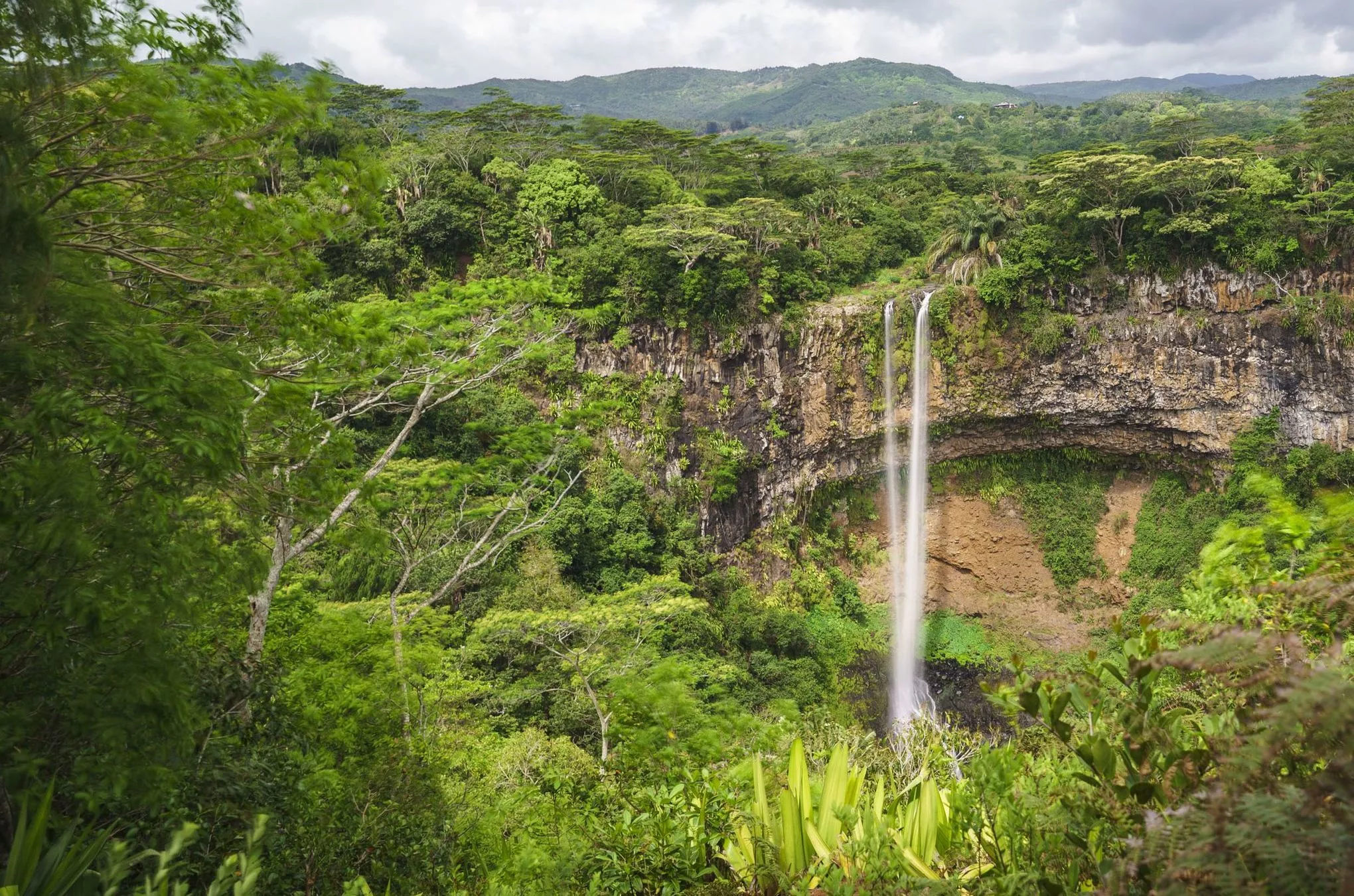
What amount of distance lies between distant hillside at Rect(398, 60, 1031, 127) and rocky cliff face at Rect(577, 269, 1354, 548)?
7038cm

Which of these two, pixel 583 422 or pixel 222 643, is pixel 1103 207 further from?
pixel 222 643

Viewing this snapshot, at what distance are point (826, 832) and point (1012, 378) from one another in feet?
55.3

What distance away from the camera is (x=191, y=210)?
3230mm

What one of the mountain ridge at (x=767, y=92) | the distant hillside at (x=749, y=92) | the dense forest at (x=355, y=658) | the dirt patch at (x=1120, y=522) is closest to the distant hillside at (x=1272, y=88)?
the mountain ridge at (x=767, y=92)

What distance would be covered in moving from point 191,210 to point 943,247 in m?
16.9

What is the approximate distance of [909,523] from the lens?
1827 centimetres

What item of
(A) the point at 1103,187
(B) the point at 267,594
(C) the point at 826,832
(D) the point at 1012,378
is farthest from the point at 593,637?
(A) the point at 1103,187

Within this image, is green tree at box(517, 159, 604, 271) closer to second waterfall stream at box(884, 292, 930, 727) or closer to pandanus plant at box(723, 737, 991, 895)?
second waterfall stream at box(884, 292, 930, 727)

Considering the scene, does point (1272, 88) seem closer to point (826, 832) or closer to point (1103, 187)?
point (1103, 187)

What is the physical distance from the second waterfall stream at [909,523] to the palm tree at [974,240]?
117 centimetres

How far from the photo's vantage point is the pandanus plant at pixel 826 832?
2.19 m

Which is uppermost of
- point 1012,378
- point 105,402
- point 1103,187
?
point 1103,187

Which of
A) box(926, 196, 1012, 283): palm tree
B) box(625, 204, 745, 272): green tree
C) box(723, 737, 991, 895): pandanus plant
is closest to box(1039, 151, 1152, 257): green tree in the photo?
box(926, 196, 1012, 283): palm tree

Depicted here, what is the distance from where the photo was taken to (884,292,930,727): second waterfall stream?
1622 cm
